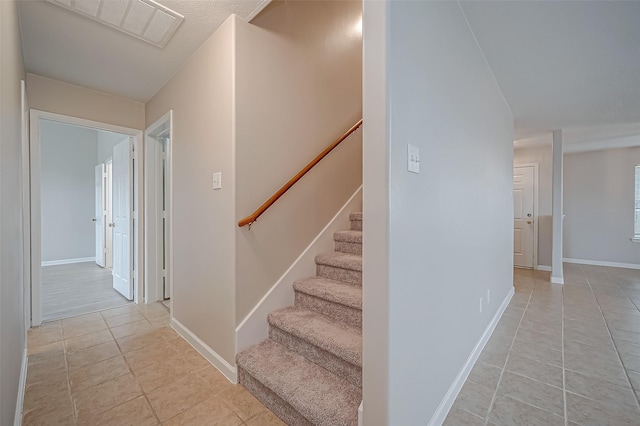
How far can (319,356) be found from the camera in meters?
1.62

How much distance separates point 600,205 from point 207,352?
7.17 m

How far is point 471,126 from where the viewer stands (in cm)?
192

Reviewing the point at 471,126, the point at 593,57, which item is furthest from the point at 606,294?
the point at 471,126

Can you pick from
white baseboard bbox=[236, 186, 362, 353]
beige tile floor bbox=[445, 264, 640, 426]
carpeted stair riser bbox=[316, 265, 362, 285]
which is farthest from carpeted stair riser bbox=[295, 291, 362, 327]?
beige tile floor bbox=[445, 264, 640, 426]

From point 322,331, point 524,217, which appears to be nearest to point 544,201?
point 524,217

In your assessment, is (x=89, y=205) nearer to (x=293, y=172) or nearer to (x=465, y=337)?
(x=293, y=172)

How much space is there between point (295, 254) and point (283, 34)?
1.69m

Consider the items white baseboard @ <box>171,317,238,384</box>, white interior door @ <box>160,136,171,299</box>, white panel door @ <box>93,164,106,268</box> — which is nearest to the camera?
white baseboard @ <box>171,317,238,384</box>

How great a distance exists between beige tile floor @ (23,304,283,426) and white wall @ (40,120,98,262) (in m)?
4.01

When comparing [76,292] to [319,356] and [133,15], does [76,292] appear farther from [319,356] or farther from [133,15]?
[319,356]

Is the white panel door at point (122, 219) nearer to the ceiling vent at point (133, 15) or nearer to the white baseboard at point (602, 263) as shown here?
the ceiling vent at point (133, 15)

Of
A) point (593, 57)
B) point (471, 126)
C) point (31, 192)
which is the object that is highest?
point (593, 57)

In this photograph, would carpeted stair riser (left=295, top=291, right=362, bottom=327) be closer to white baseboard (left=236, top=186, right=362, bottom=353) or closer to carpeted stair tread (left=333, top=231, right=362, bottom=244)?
white baseboard (left=236, top=186, right=362, bottom=353)

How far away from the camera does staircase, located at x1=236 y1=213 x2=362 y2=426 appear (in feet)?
4.42
